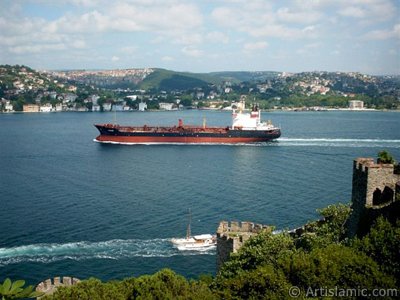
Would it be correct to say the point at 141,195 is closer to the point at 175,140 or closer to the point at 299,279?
the point at 299,279

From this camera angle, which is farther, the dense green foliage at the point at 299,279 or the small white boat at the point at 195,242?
the small white boat at the point at 195,242

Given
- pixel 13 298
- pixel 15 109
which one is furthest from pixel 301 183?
pixel 15 109

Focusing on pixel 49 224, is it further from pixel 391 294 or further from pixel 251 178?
pixel 391 294

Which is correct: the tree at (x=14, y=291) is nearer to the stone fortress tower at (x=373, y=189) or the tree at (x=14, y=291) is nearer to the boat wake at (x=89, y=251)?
the stone fortress tower at (x=373, y=189)

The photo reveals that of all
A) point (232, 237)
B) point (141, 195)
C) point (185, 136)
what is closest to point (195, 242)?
point (232, 237)

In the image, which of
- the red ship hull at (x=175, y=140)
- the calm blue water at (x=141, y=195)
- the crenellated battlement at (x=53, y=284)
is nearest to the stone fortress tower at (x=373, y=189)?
the crenellated battlement at (x=53, y=284)

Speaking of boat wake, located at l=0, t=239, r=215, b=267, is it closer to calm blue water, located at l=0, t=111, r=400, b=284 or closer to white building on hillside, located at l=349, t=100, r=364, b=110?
calm blue water, located at l=0, t=111, r=400, b=284
